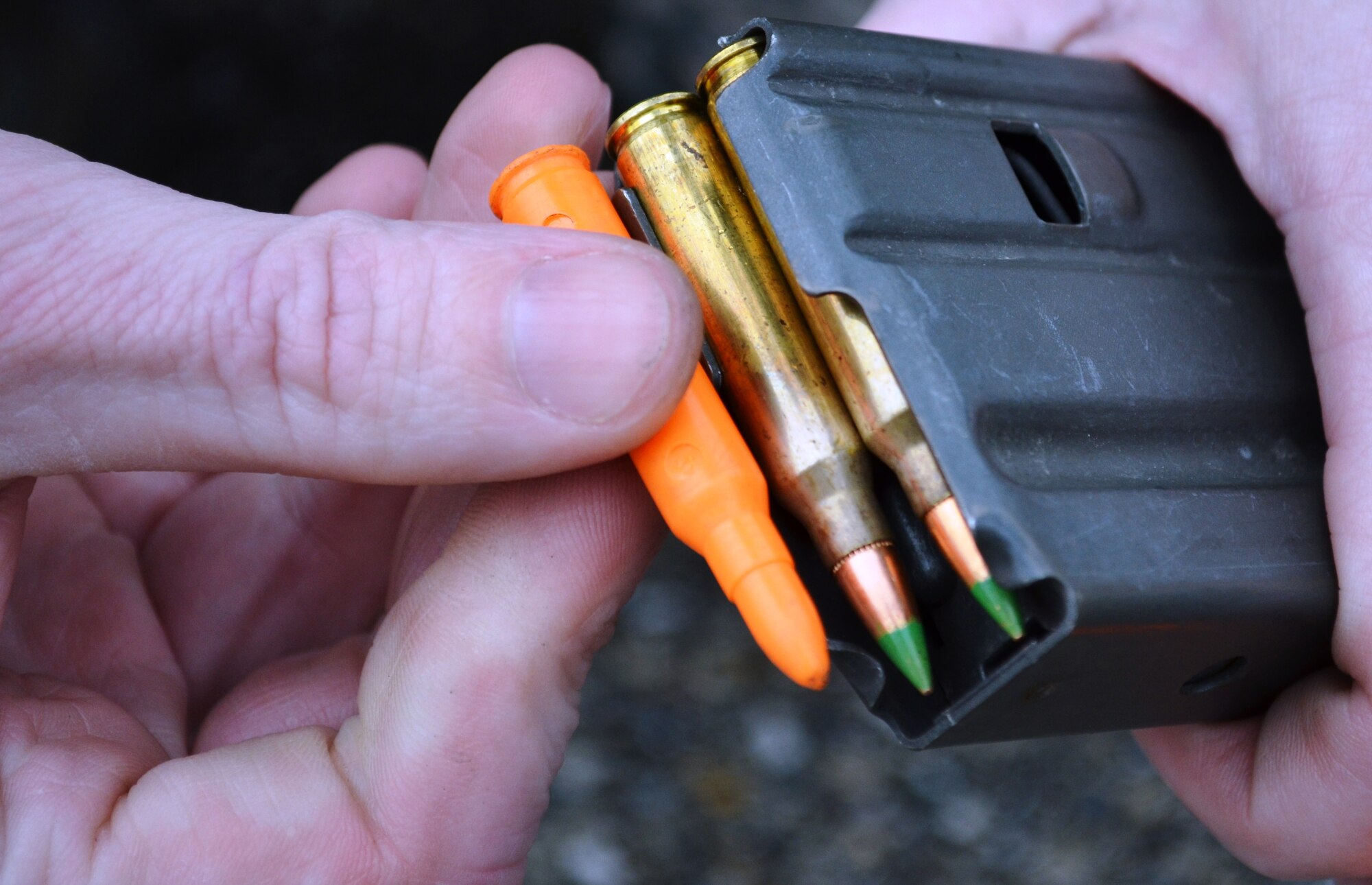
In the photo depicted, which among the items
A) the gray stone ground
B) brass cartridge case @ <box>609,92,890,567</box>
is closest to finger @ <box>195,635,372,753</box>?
brass cartridge case @ <box>609,92,890,567</box>

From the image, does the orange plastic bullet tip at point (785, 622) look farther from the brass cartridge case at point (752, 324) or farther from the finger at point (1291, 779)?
the finger at point (1291, 779)

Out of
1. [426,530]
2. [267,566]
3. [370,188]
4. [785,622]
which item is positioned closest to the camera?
[785,622]

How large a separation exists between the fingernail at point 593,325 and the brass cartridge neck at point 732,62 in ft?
0.76

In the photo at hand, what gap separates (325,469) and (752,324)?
1.33 ft

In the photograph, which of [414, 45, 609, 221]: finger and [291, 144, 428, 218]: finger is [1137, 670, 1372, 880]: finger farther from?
[291, 144, 428, 218]: finger

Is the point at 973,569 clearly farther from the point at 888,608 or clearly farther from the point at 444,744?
the point at 444,744

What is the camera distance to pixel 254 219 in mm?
1000

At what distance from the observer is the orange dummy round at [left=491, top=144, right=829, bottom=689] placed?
36.3 inches

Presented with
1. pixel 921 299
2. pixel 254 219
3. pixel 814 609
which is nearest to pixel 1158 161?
pixel 921 299

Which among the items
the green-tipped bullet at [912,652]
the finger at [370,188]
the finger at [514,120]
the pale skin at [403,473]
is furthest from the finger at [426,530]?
the green-tipped bullet at [912,652]

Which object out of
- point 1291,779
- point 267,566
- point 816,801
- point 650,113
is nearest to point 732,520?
point 650,113

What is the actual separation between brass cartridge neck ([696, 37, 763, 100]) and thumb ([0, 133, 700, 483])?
21cm

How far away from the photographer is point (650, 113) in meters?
1.09

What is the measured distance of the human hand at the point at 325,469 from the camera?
3.11 feet
